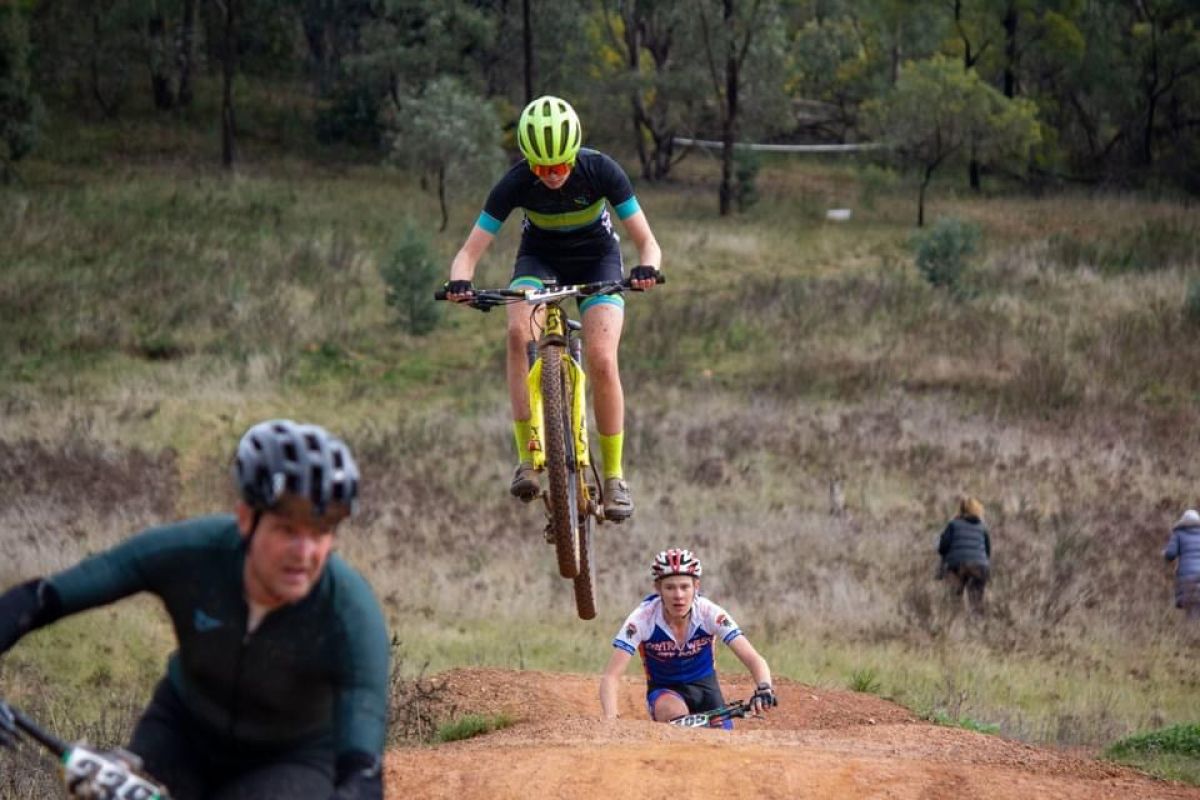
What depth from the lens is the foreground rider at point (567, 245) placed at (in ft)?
29.9

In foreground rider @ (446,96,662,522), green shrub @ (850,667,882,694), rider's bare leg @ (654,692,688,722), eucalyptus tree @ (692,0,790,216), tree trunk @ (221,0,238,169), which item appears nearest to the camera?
foreground rider @ (446,96,662,522)

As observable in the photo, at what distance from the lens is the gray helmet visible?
3.84 meters

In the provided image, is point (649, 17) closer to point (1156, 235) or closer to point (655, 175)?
point (655, 175)

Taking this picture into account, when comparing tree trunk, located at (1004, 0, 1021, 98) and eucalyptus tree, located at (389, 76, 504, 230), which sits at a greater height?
tree trunk, located at (1004, 0, 1021, 98)

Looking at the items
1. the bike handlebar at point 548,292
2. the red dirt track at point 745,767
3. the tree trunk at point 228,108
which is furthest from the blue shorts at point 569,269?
the tree trunk at point 228,108

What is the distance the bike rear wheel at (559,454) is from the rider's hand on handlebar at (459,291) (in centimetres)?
68

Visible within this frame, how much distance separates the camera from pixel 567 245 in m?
9.94

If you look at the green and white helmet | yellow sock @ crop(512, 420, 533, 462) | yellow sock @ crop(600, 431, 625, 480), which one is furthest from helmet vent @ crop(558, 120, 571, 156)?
yellow sock @ crop(600, 431, 625, 480)

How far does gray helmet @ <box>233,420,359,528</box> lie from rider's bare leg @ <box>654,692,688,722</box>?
6458mm

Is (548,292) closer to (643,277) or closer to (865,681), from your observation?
(643,277)

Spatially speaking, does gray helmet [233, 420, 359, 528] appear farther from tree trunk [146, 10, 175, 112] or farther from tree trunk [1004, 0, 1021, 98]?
tree trunk [1004, 0, 1021, 98]

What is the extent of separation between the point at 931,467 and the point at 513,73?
34833mm

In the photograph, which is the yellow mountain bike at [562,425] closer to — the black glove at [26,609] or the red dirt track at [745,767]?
the red dirt track at [745,767]

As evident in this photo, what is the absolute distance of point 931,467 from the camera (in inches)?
961
